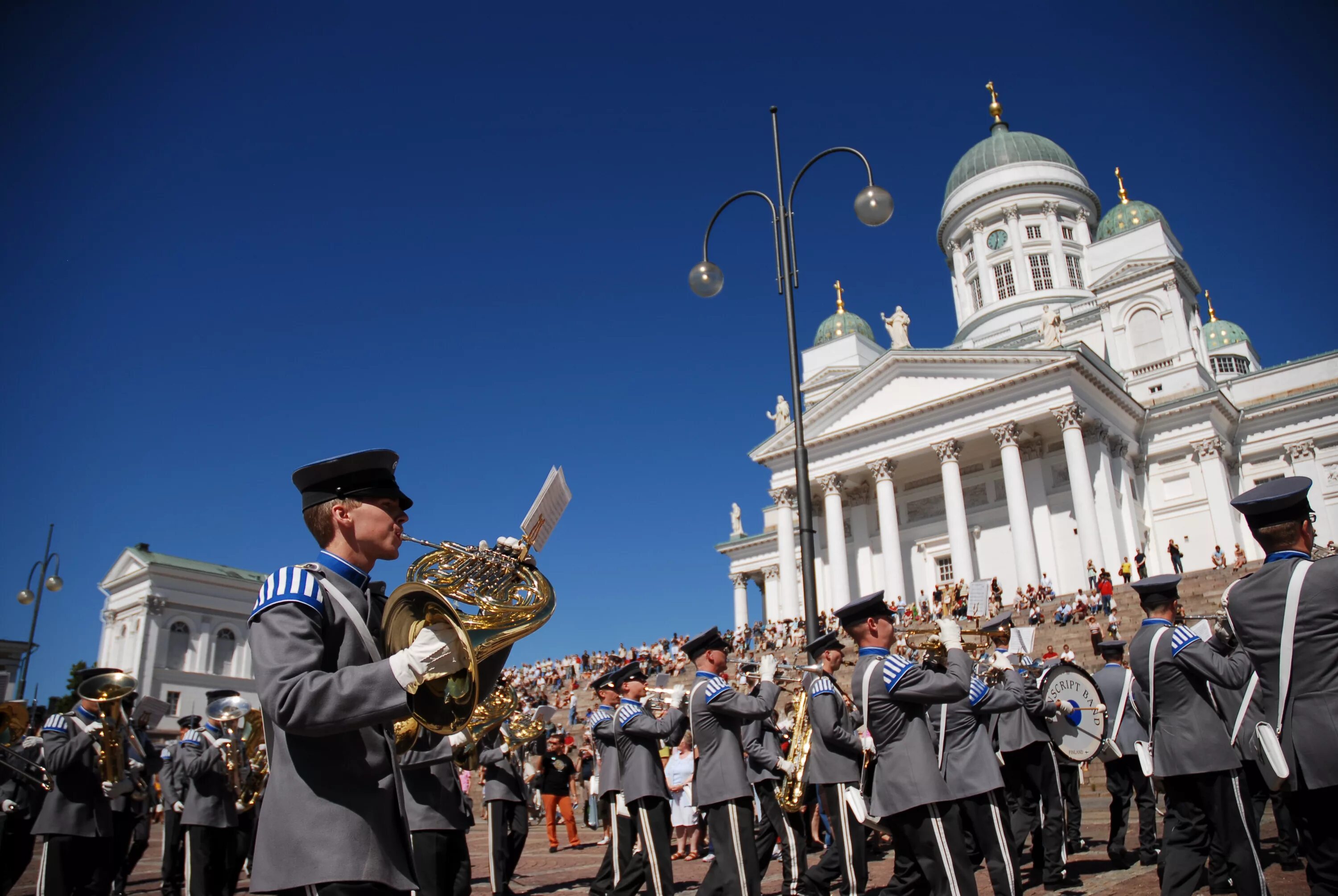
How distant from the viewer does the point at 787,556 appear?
140 feet

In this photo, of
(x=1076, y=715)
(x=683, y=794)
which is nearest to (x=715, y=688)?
(x=1076, y=715)

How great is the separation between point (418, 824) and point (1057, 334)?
→ 3812 cm

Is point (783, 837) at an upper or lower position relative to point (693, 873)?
upper

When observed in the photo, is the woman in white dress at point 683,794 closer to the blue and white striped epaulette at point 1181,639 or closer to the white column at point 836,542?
the blue and white striped epaulette at point 1181,639

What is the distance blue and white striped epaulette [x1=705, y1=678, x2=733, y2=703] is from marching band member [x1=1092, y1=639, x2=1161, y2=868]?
3676 mm

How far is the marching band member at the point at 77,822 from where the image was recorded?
7113 mm

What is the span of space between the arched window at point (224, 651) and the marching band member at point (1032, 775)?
198 ft

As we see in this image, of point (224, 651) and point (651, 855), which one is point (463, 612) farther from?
point (224, 651)

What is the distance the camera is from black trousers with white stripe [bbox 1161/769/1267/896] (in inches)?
216

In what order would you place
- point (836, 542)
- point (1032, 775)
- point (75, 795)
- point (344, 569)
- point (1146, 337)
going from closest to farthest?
point (344, 569)
point (75, 795)
point (1032, 775)
point (836, 542)
point (1146, 337)

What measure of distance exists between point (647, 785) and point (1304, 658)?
5.09m

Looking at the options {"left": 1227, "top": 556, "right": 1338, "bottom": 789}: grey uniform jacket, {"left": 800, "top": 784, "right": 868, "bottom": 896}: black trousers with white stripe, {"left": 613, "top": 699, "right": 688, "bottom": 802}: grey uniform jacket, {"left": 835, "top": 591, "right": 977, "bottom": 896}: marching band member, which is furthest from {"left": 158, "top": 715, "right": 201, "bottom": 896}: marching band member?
{"left": 1227, "top": 556, "right": 1338, "bottom": 789}: grey uniform jacket

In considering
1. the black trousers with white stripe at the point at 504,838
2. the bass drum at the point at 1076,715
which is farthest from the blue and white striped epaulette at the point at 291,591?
the bass drum at the point at 1076,715

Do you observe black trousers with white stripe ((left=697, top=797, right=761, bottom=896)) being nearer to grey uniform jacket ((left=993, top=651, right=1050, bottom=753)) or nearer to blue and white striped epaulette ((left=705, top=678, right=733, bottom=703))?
blue and white striped epaulette ((left=705, top=678, right=733, bottom=703))
